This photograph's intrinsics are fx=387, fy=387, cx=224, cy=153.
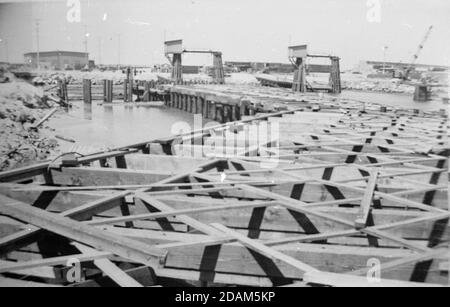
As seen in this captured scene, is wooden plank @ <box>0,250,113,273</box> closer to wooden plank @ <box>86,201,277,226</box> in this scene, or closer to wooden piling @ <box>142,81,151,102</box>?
wooden plank @ <box>86,201,277,226</box>

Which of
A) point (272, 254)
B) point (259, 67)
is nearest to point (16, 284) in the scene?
point (272, 254)

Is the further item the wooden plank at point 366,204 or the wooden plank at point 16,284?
the wooden plank at point 366,204

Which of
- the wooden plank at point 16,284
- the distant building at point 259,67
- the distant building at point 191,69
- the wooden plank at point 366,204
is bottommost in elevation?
the wooden plank at point 16,284

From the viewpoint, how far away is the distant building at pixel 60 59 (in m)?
93.9

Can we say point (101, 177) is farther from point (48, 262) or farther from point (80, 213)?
point (48, 262)

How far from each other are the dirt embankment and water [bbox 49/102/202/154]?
1109mm

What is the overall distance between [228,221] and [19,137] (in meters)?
13.4

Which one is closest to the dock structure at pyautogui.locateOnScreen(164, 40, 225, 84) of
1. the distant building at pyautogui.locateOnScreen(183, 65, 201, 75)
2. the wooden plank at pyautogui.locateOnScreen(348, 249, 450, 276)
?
the wooden plank at pyautogui.locateOnScreen(348, 249, 450, 276)

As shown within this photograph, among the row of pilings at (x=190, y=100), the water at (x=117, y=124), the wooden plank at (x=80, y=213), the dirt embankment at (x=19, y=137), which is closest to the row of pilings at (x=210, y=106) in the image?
the row of pilings at (x=190, y=100)

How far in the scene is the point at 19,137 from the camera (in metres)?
14.8

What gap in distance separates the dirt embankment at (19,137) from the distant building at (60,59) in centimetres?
7867

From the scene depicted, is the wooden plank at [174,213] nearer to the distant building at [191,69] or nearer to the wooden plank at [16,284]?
the wooden plank at [16,284]
